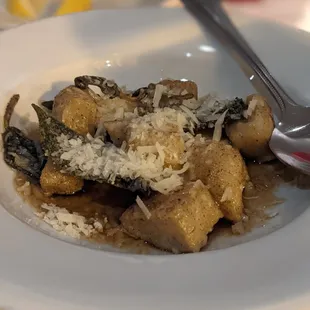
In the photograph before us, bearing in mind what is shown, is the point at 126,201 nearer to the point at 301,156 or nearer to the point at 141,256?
the point at 141,256

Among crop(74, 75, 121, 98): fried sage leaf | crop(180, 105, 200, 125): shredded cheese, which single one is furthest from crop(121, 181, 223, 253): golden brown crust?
crop(74, 75, 121, 98): fried sage leaf

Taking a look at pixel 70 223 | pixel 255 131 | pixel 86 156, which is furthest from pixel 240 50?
pixel 70 223

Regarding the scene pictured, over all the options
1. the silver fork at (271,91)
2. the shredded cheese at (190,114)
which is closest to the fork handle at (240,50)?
the silver fork at (271,91)

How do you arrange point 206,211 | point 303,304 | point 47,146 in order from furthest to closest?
1. point 47,146
2. point 206,211
3. point 303,304

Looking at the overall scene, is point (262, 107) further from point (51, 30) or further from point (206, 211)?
point (51, 30)

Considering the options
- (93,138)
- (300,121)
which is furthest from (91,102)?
(300,121)
